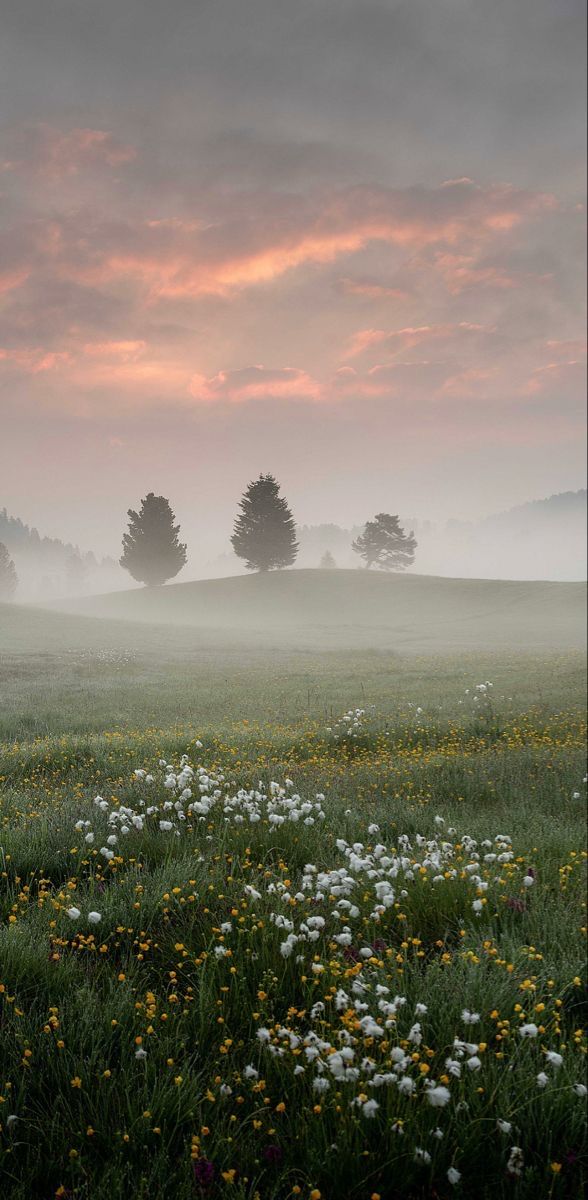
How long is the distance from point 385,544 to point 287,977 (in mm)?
60654

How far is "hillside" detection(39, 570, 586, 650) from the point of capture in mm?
26797

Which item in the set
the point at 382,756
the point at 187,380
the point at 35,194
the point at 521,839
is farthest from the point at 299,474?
the point at 521,839

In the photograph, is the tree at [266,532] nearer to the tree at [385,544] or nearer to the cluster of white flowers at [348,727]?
the cluster of white flowers at [348,727]

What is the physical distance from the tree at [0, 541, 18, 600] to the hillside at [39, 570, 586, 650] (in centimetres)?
654

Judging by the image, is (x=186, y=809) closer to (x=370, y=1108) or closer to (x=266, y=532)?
(x=370, y=1108)

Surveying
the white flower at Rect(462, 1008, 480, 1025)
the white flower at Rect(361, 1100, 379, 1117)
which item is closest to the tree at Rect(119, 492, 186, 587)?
the white flower at Rect(462, 1008, 480, 1025)

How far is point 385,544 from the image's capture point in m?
62.4

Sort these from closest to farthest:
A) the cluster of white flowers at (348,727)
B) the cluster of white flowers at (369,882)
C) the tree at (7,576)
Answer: the cluster of white flowers at (369,882) < the cluster of white flowers at (348,727) < the tree at (7,576)

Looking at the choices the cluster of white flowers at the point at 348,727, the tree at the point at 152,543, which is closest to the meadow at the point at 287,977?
the cluster of white flowers at the point at 348,727

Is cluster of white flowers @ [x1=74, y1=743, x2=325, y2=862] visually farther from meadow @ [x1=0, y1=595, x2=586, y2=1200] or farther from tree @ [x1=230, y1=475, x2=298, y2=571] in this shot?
tree @ [x1=230, y1=475, x2=298, y2=571]

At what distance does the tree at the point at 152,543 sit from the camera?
14.6m

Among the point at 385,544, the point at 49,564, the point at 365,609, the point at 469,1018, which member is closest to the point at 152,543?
the point at 49,564

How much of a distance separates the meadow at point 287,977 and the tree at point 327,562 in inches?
2178

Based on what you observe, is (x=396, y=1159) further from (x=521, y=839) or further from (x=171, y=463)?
(x=171, y=463)
